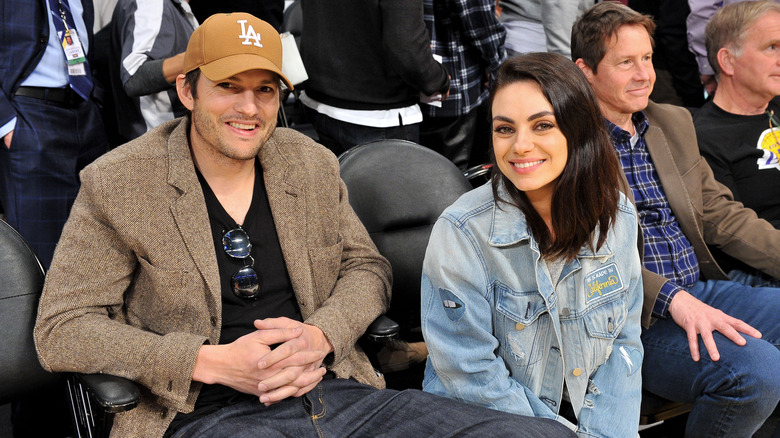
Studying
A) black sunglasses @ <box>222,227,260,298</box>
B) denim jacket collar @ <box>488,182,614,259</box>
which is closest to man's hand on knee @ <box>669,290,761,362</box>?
denim jacket collar @ <box>488,182,614,259</box>

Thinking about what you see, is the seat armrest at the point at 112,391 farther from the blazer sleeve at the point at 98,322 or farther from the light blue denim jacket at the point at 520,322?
the light blue denim jacket at the point at 520,322

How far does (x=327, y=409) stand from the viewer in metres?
1.95

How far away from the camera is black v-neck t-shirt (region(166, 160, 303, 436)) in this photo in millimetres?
1978

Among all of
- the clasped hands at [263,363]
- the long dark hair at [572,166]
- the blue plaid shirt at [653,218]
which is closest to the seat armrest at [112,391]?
the clasped hands at [263,363]

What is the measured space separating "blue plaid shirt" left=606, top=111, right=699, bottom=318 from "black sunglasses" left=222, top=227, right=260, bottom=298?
1269 mm

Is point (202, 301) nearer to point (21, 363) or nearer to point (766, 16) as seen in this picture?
point (21, 363)

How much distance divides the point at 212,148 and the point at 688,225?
1596 mm

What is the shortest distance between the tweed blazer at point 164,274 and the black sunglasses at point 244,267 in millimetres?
66

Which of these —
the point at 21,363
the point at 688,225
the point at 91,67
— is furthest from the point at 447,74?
the point at 21,363

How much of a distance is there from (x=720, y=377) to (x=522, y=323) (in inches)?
25.7

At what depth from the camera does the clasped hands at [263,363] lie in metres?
1.82

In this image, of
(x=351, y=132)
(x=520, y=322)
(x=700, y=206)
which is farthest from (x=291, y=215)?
(x=700, y=206)

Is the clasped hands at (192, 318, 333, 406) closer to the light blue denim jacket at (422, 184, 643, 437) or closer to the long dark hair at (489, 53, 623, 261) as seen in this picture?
the light blue denim jacket at (422, 184, 643, 437)

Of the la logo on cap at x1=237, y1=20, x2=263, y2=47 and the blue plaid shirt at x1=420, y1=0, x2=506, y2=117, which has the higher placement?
the la logo on cap at x1=237, y1=20, x2=263, y2=47
